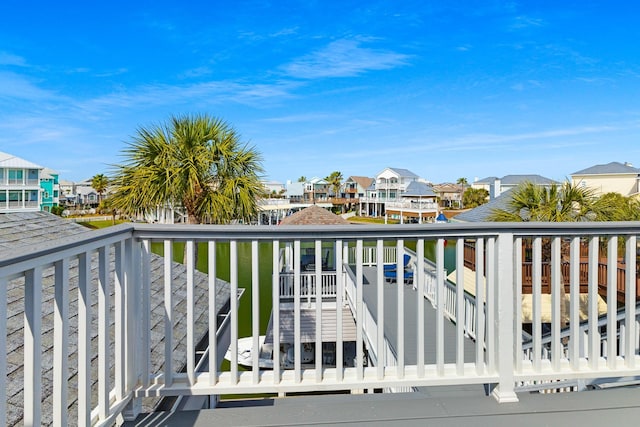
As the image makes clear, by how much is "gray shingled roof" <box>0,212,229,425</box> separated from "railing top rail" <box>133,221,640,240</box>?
0.37 metres

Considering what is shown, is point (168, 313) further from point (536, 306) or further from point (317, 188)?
point (317, 188)

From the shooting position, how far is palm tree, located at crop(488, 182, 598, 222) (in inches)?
282

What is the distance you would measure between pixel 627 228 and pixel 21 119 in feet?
112

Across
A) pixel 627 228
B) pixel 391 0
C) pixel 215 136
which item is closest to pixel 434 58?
pixel 391 0

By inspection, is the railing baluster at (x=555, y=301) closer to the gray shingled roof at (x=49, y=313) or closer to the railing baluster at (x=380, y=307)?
the railing baluster at (x=380, y=307)

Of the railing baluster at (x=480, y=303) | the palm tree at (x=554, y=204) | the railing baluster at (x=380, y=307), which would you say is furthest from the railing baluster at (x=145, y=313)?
the palm tree at (x=554, y=204)

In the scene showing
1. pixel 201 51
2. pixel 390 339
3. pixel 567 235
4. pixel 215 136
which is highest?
pixel 201 51

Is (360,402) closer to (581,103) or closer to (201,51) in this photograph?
(201,51)

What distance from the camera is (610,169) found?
29859mm

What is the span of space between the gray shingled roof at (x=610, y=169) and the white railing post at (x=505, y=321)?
3493 cm

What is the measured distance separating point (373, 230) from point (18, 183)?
1480 inches

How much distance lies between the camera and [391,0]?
11.1 meters

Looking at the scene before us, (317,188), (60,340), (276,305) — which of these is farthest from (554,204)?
(317,188)

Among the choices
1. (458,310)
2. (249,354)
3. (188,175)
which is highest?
(188,175)
